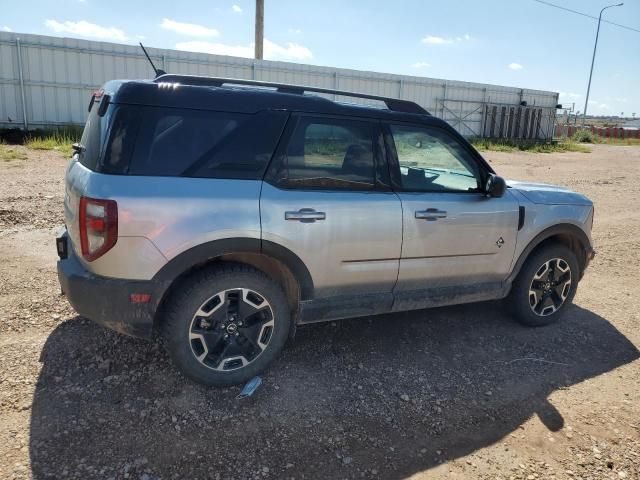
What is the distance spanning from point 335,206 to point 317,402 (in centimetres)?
129

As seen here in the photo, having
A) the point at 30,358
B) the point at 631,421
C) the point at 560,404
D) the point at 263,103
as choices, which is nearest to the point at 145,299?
the point at 30,358

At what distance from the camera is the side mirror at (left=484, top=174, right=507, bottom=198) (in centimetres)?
400

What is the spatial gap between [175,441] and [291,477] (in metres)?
A: 0.70

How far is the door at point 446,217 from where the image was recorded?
3.81 metres

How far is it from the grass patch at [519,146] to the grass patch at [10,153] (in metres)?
→ 19.3

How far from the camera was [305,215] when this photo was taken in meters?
3.34

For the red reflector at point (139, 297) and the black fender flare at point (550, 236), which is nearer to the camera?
the red reflector at point (139, 297)

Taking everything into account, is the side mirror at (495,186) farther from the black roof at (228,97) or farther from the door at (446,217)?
the black roof at (228,97)

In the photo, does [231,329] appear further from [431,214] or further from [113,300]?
[431,214]

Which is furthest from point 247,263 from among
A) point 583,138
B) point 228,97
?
point 583,138

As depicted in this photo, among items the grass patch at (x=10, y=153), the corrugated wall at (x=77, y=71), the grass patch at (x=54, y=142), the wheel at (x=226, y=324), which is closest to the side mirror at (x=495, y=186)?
the wheel at (x=226, y=324)

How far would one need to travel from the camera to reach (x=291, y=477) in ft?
8.76

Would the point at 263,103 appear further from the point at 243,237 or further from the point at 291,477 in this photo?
the point at 291,477

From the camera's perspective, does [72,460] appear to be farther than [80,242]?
No
